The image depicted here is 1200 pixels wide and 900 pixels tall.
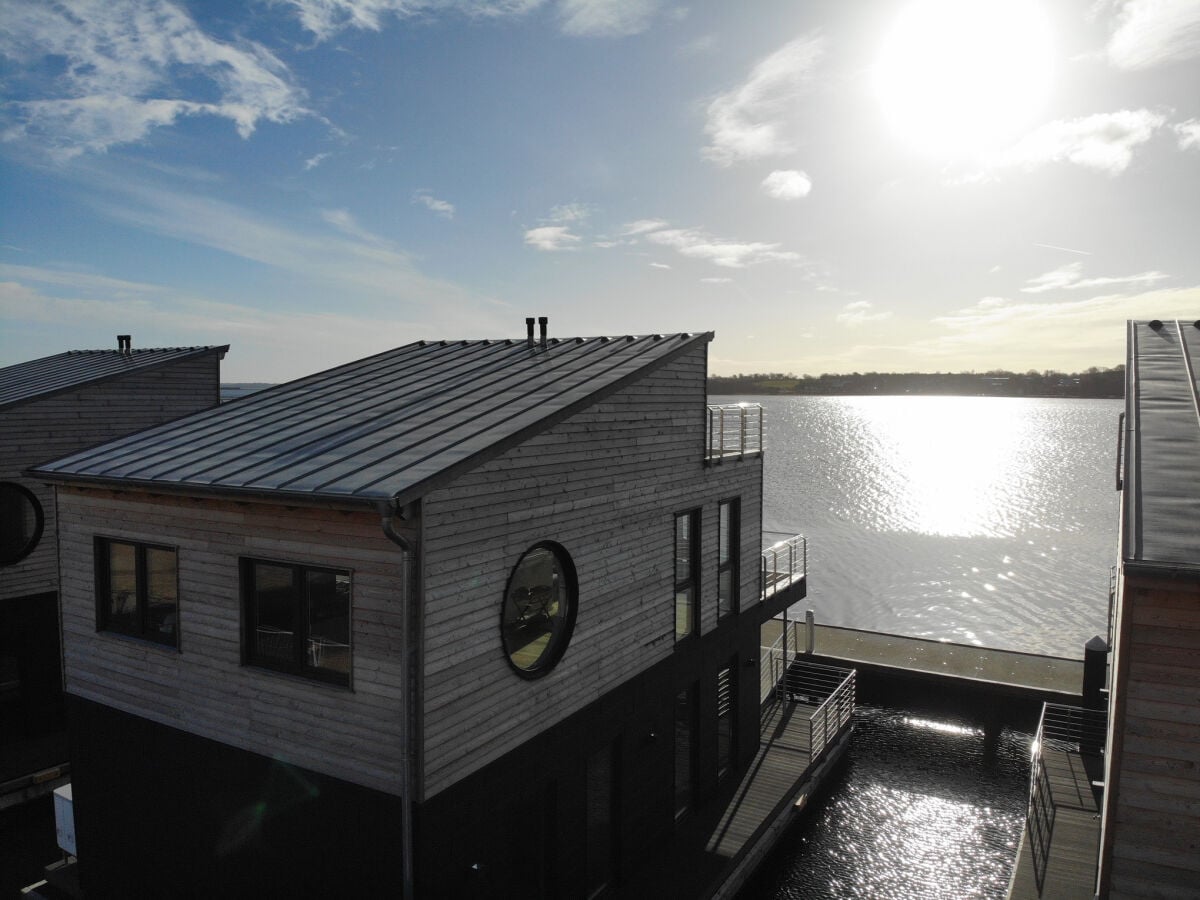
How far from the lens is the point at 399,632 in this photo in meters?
7.63

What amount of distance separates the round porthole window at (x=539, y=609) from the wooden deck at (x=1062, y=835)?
292 inches

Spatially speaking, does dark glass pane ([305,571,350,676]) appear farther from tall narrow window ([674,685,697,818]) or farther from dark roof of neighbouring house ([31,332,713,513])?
tall narrow window ([674,685,697,818])

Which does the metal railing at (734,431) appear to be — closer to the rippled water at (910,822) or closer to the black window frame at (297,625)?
the black window frame at (297,625)

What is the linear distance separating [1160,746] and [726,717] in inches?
351

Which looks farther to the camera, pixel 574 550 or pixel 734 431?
pixel 734 431

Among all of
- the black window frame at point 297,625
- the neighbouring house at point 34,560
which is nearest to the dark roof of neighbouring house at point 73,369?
the neighbouring house at point 34,560

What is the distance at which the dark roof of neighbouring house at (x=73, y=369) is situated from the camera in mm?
16516

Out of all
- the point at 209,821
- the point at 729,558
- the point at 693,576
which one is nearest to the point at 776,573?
the point at 729,558

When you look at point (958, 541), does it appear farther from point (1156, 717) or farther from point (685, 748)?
point (1156, 717)

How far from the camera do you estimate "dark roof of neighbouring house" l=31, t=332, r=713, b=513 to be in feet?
26.4

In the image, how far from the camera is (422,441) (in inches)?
346

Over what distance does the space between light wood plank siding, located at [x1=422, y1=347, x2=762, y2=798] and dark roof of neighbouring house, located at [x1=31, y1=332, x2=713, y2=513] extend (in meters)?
0.31

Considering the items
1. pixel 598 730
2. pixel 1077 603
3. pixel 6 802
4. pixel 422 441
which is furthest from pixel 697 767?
pixel 1077 603

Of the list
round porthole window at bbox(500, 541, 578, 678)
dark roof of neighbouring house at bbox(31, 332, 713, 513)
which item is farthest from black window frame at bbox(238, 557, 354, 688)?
round porthole window at bbox(500, 541, 578, 678)
